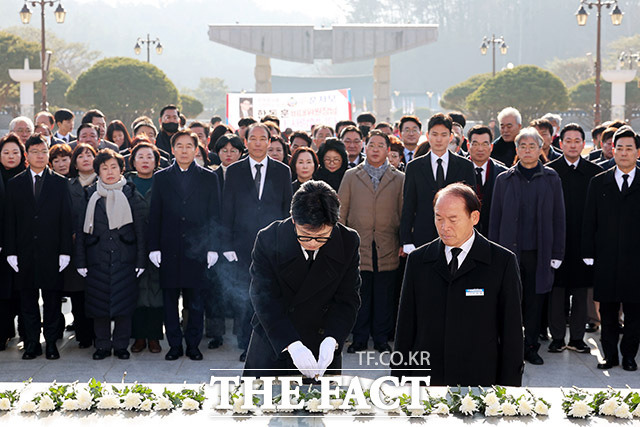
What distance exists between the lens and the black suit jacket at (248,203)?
7598mm

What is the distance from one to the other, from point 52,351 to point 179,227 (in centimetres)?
153

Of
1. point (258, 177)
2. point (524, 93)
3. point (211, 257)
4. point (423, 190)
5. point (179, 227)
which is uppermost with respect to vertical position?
point (524, 93)

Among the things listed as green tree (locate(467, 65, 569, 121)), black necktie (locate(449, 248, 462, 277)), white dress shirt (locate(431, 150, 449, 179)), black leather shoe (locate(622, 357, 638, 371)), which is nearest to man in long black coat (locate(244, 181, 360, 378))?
black necktie (locate(449, 248, 462, 277))

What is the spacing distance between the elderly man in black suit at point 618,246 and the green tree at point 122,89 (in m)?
30.7

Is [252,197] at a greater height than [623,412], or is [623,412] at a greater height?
[252,197]

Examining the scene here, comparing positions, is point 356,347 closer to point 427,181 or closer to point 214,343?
point 214,343

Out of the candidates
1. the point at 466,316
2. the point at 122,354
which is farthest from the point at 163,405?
the point at 122,354

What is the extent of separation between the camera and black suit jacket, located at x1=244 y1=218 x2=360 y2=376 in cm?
417

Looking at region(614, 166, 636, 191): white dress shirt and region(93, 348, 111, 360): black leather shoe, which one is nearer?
region(614, 166, 636, 191): white dress shirt

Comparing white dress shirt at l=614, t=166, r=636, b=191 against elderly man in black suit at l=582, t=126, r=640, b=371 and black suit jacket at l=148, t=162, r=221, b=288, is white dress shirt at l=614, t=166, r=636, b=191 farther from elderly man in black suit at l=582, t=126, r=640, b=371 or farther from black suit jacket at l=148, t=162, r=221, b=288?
black suit jacket at l=148, t=162, r=221, b=288

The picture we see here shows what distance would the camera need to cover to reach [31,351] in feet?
24.8

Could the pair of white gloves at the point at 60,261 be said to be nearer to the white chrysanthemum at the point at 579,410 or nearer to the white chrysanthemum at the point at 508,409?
the white chrysanthemum at the point at 508,409

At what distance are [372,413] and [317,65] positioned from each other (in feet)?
379

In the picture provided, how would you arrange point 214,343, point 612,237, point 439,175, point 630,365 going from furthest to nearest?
point 214,343
point 439,175
point 612,237
point 630,365
